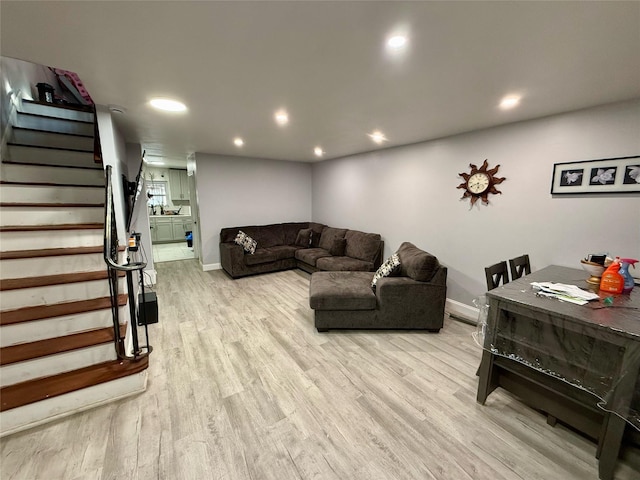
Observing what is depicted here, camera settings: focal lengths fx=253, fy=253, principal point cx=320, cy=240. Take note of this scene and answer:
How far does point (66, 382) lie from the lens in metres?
1.74

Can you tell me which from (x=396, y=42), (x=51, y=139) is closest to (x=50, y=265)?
(x=51, y=139)

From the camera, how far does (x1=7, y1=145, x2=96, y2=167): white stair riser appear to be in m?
2.81

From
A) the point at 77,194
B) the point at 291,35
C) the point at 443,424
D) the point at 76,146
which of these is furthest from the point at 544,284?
the point at 76,146

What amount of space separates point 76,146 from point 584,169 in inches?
221

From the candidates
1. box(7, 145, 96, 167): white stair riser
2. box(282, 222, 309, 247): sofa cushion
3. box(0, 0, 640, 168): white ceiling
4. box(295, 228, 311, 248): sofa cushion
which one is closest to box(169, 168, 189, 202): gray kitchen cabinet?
box(282, 222, 309, 247): sofa cushion

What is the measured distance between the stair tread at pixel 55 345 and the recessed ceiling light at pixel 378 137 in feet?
10.8

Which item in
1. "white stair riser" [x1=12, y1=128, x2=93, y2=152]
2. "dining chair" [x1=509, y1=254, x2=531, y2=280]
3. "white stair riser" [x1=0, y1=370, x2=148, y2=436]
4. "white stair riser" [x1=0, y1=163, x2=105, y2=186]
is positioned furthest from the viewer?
"white stair riser" [x1=12, y1=128, x2=93, y2=152]

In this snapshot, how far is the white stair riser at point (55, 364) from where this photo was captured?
1.69 meters

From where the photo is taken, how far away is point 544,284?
1.83 m

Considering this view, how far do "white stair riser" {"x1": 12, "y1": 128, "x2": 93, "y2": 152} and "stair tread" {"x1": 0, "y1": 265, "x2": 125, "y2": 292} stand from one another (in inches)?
77.8

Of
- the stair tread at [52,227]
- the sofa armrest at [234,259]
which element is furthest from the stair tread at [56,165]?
the sofa armrest at [234,259]

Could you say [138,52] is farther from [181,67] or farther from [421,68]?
[421,68]

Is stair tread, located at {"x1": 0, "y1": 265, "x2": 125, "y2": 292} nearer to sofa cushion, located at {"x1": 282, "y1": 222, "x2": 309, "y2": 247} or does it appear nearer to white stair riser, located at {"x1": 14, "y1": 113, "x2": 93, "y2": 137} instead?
white stair riser, located at {"x1": 14, "y1": 113, "x2": 93, "y2": 137}

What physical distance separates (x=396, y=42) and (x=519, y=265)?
7.34 feet
